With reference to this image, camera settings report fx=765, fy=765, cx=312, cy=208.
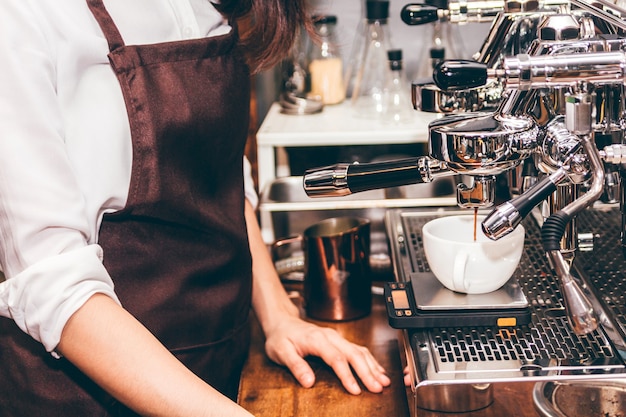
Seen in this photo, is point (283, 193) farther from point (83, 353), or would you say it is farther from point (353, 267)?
point (83, 353)

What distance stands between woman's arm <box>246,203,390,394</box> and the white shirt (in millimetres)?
311

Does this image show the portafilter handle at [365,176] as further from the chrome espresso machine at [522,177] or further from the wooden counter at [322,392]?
the wooden counter at [322,392]

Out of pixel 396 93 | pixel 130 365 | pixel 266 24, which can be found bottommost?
pixel 130 365

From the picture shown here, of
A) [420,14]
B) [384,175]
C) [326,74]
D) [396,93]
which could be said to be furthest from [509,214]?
[326,74]

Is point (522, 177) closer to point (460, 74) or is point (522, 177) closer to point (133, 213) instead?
point (460, 74)

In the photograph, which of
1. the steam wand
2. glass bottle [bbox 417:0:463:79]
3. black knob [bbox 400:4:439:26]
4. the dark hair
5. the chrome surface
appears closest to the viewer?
the steam wand

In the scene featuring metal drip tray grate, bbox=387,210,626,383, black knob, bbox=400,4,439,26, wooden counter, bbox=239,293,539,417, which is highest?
black knob, bbox=400,4,439,26

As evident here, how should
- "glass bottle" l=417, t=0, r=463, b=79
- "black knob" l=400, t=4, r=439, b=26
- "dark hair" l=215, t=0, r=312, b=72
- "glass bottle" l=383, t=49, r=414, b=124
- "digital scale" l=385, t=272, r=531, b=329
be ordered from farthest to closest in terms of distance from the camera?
"glass bottle" l=417, t=0, r=463, b=79 → "glass bottle" l=383, t=49, r=414, b=124 → "dark hair" l=215, t=0, r=312, b=72 → "black knob" l=400, t=4, r=439, b=26 → "digital scale" l=385, t=272, r=531, b=329

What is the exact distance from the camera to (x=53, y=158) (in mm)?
828

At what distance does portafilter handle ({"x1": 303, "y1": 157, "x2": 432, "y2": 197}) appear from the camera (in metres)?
0.84

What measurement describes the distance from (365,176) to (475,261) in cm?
18

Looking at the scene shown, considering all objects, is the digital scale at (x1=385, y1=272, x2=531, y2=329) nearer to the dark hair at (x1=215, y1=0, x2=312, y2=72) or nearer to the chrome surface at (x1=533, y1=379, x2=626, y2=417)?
the chrome surface at (x1=533, y1=379, x2=626, y2=417)

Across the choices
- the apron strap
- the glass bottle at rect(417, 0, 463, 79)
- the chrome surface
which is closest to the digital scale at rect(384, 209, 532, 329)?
the chrome surface

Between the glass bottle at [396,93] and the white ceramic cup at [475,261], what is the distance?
87 cm
